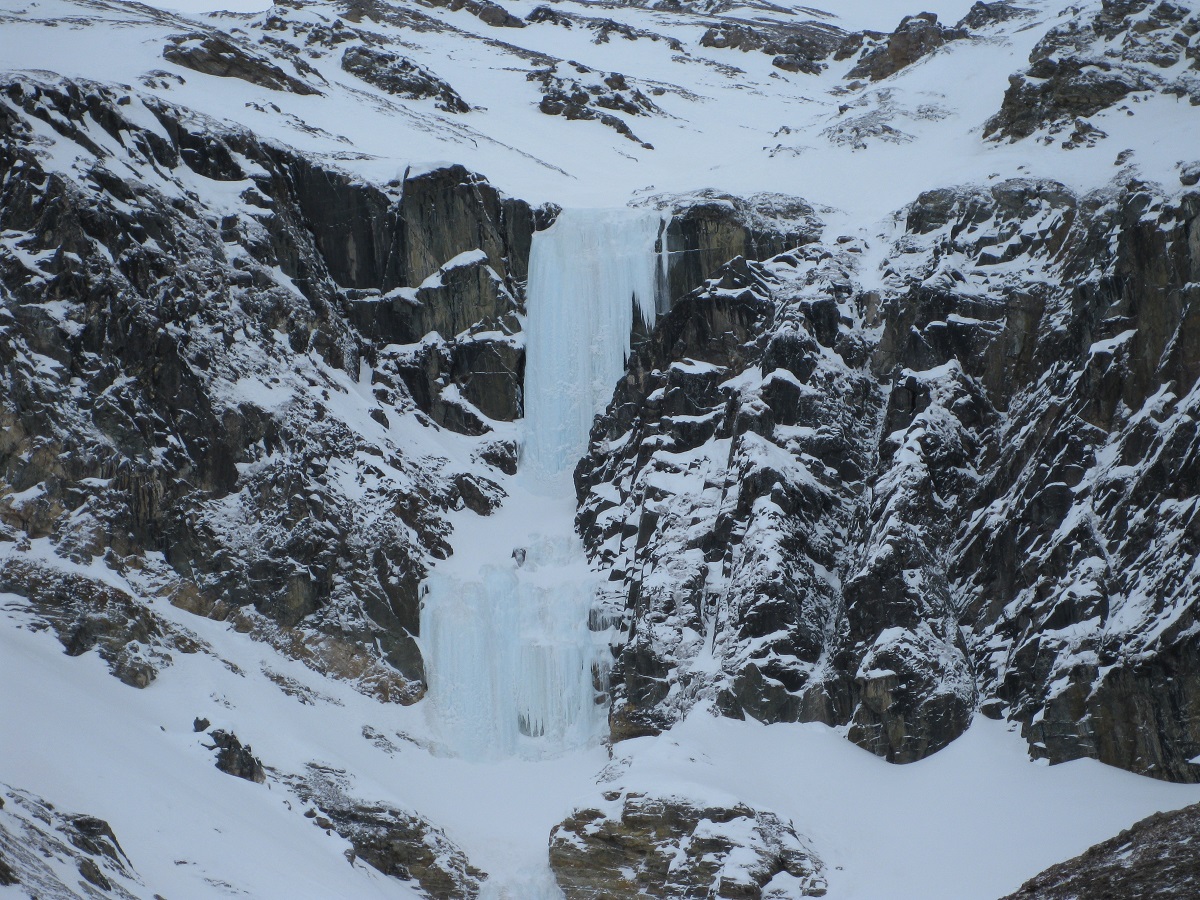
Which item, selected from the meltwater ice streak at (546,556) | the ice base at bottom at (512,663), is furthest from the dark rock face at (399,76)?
the ice base at bottom at (512,663)

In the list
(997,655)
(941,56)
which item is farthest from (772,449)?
(941,56)

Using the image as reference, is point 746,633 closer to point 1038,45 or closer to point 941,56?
point 1038,45

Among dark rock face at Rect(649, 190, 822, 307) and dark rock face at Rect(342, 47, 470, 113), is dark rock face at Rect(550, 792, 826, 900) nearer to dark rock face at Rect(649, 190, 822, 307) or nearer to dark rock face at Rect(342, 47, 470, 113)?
dark rock face at Rect(649, 190, 822, 307)

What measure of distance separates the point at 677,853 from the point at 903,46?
50667 millimetres

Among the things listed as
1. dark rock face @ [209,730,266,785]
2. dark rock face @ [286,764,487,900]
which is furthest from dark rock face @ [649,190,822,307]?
dark rock face @ [209,730,266,785]

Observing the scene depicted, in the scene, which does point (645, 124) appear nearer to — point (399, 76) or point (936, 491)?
point (399, 76)

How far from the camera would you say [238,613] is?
35125mm

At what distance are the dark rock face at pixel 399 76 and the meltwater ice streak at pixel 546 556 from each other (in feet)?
50.0

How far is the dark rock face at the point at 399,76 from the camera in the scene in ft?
188

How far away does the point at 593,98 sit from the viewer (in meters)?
61.8

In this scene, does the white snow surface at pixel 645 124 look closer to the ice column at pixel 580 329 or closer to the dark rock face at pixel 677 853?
the ice column at pixel 580 329

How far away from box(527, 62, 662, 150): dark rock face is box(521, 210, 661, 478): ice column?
14.8 metres

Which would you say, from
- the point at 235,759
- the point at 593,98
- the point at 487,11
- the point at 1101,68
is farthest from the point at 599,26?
the point at 235,759

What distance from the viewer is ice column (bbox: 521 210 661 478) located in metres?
43.3
